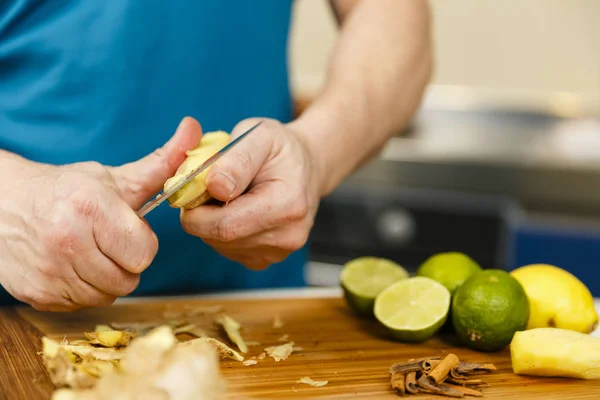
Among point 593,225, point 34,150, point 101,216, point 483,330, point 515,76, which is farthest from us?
point 515,76

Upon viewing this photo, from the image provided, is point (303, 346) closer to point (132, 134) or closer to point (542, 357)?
point (542, 357)

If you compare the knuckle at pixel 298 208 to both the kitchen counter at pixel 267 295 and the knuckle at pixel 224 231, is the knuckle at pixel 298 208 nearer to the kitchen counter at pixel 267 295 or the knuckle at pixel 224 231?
the knuckle at pixel 224 231

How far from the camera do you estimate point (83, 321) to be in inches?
46.0

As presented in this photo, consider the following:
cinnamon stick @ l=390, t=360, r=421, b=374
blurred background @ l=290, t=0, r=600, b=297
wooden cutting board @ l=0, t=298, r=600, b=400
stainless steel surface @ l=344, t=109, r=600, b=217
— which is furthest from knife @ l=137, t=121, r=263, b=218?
stainless steel surface @ l=344, t=109, r=600, b=217

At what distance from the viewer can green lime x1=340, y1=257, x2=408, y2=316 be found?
4.08ft

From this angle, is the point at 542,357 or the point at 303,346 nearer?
the point at 542,357

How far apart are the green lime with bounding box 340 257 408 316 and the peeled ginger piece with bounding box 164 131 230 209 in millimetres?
349

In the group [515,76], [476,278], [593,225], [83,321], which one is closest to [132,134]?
[83,321]

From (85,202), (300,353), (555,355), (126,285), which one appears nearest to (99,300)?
(126,285)

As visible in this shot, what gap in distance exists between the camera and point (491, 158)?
2.80 metres

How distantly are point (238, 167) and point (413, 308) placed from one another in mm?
358

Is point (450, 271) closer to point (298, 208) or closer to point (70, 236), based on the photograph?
point (298, 208)

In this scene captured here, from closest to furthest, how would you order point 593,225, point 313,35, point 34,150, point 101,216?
point 101,216 → point 34,150 → point 593,225 → point 313,35

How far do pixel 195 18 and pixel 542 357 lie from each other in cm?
81
